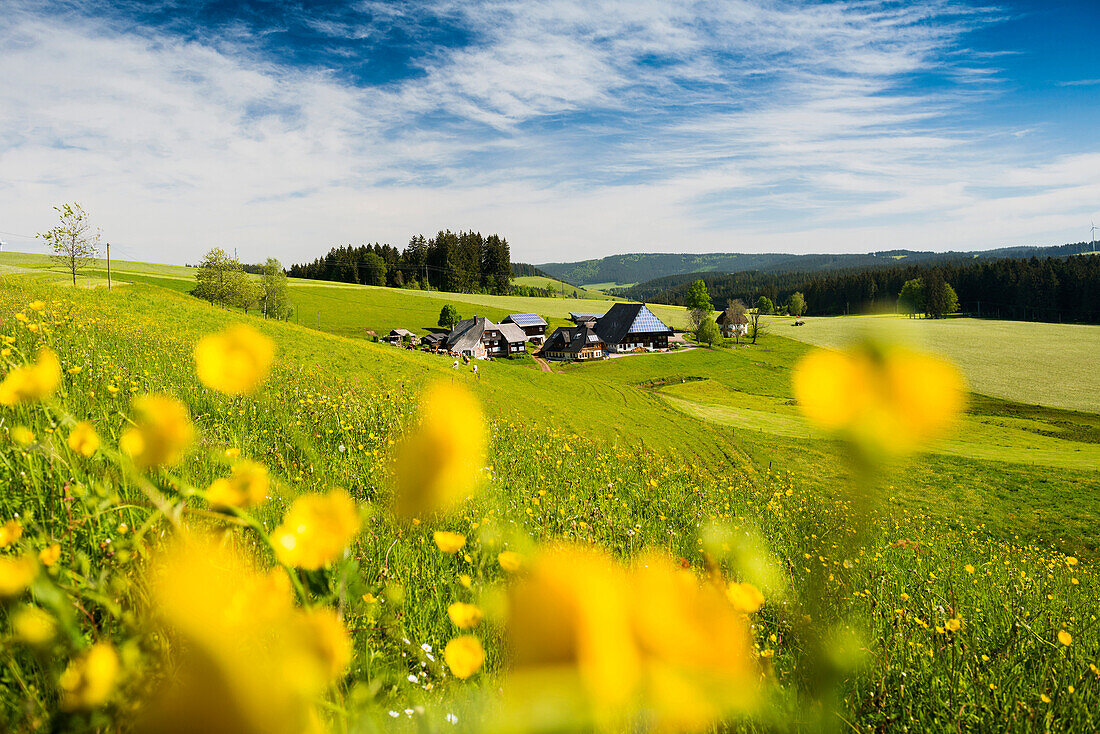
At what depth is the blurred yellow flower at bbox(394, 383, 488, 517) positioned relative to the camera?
2.82ft

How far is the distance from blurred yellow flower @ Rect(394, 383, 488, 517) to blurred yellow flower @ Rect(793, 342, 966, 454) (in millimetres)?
497

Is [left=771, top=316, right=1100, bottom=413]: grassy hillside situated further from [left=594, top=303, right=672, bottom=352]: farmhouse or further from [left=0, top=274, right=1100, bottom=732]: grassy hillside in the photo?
[left=0, top=274, right=1100, bottom=732]: grassy hillside

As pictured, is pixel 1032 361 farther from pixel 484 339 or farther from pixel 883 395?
pixel 883 395

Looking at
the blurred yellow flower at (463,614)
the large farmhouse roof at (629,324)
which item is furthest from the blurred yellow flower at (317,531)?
the large farmhouse roof at (629,324)

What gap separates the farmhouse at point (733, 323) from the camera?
3573 inches

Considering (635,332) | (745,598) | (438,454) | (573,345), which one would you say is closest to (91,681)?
(438,454)

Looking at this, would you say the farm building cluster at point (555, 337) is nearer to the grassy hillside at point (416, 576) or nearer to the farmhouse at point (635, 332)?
the farmhouse at point (635, 332)

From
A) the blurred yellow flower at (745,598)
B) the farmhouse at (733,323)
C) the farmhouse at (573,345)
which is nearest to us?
the blurred yellow flower at (745,598)

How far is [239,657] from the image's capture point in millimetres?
735

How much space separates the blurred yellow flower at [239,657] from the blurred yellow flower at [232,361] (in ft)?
1.01

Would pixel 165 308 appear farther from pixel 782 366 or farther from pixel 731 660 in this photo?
pixel 782 366

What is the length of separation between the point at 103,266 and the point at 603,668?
97.1m

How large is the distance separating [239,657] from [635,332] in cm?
7952

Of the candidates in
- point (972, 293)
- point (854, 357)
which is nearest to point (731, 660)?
point (854, 357)
